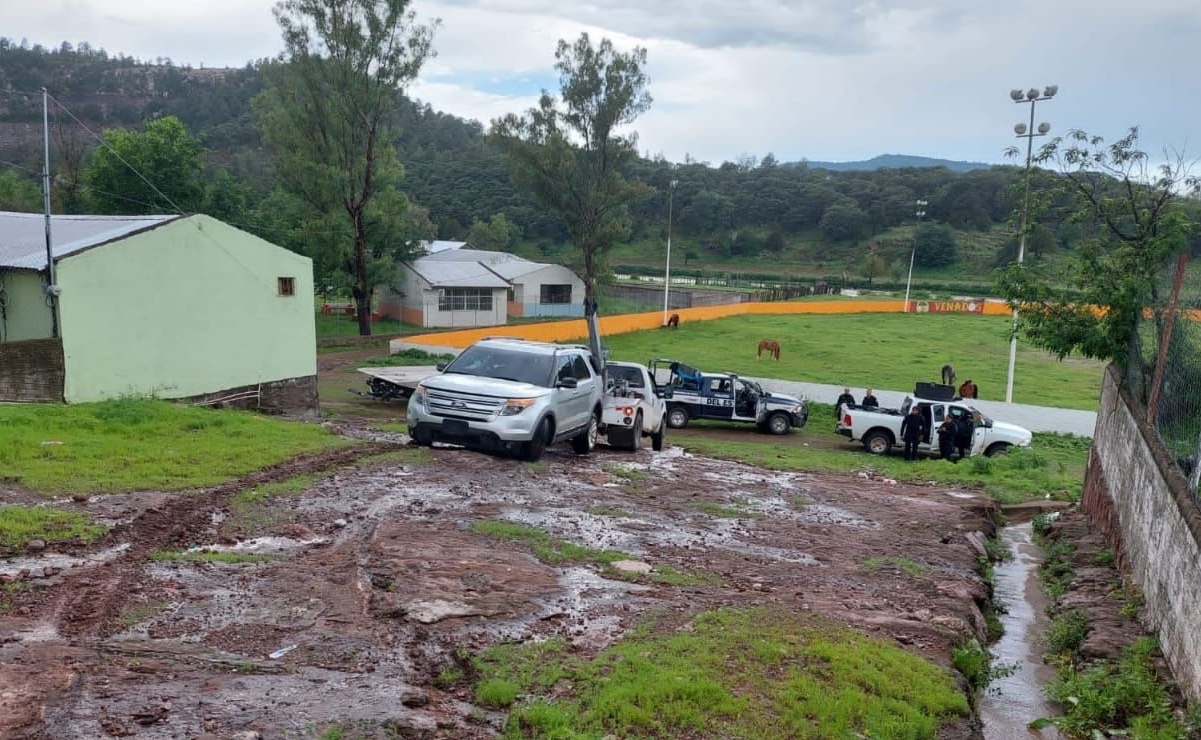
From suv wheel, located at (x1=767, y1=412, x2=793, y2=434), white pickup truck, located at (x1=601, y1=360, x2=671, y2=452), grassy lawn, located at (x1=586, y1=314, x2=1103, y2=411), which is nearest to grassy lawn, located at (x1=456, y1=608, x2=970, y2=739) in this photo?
white pickup truck, located at (x1=601, y1=360, x2=671, y2=452)

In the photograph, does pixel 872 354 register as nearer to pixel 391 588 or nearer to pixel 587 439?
pixel 587 439

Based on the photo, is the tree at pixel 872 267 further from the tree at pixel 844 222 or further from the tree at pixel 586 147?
the tree at pixel 586 147

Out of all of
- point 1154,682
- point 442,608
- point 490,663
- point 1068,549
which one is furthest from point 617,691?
point 1068,549

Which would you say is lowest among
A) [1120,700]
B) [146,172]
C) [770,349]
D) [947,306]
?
[1120,700]

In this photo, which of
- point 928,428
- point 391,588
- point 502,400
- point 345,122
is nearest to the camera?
point 391,588

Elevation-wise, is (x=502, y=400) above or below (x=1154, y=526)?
above

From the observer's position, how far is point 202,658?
541 centimetres

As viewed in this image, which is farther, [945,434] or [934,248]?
[934,248]

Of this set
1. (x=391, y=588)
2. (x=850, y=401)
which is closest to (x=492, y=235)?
(x=850, y=401)

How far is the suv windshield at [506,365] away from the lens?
13344 millimetres

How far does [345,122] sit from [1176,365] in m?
35.9

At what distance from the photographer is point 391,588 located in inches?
275

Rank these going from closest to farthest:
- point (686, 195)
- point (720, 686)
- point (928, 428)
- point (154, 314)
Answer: point (720, 686)
point (154, 314)
point (928, 428)
point (686, 195)

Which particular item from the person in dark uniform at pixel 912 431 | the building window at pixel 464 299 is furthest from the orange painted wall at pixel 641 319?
the person in dark uniform at pixel 912 431
